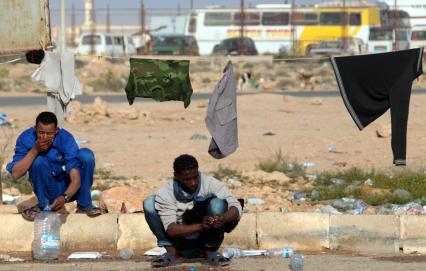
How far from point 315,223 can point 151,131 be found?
9.40 m

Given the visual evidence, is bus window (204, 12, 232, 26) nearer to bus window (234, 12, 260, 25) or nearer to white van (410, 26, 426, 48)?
bus window (234, 12, 260, 25)

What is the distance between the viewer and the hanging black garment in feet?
31.7

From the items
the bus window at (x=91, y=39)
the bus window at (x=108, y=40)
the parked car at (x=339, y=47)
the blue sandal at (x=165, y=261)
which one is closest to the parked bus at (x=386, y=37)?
the parked car at (x=339, y=47)

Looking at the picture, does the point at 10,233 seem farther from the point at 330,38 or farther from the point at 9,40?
the point at 330,38

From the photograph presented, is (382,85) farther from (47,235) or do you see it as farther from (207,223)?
(47,235)

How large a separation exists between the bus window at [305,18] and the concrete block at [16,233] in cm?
3642

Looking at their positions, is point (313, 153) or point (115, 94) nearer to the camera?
point (313, 153)

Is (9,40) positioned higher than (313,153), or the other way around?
(9,40)

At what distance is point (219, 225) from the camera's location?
7.77m

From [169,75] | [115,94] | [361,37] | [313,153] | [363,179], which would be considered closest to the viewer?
[169,75]

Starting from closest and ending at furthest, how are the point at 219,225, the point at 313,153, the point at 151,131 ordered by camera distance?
the point at 219,225, the point at 313,153, the point at 151,131

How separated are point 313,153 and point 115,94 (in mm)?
14527

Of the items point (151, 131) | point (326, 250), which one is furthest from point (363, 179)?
point (151, 131)

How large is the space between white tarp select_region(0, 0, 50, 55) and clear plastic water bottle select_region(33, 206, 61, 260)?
1753mm
